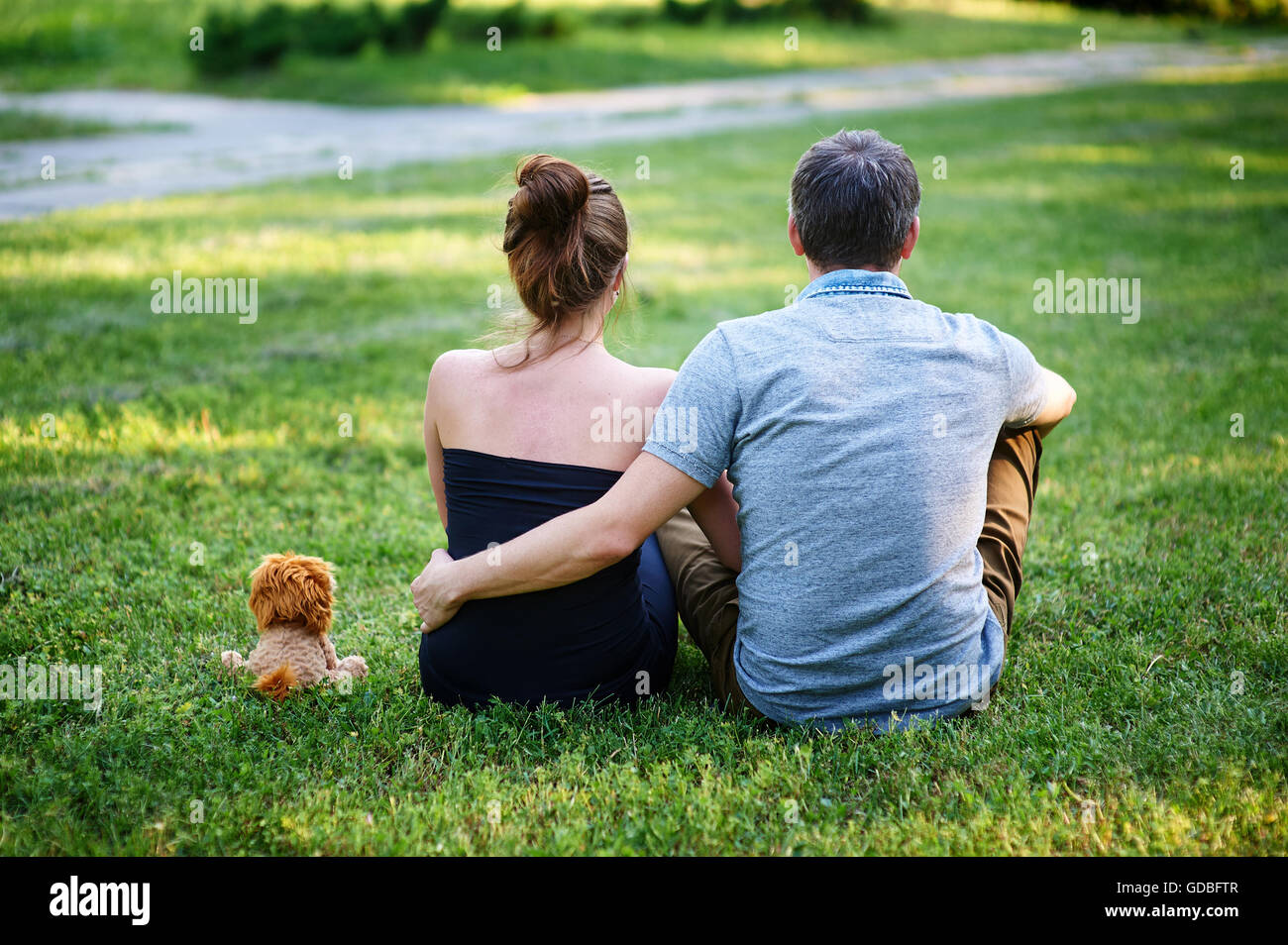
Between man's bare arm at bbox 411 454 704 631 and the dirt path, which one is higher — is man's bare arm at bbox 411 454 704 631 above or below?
below

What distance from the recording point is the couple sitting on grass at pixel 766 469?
265cm

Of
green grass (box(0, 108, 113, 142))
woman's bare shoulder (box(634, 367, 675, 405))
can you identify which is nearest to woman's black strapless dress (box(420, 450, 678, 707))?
woman's bare shoulder (box(634, 367, 675, 405))

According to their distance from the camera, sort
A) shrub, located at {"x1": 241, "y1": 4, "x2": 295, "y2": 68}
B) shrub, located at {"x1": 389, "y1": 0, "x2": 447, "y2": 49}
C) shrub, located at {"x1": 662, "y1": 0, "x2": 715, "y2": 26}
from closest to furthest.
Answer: shrub, located at {"x1": 241, "y1": 4, "x2": 295, "y2": 68}, shrub, located at {"x1": 389, "y1": 0, "x2": 447, "y2": 49}, shrub, located at {"x1": 662, "y1": 0, "x2": 715, "y2": 26}

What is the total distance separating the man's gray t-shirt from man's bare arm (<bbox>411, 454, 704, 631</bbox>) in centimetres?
8

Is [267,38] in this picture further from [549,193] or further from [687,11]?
[549,193]

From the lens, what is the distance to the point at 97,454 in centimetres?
539

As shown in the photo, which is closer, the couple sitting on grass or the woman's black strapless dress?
the couple sitting on grass

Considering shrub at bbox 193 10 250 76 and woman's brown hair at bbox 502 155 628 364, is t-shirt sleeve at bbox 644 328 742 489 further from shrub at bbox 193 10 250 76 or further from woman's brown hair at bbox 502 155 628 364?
A: shrub at bbox 193 10 250 76

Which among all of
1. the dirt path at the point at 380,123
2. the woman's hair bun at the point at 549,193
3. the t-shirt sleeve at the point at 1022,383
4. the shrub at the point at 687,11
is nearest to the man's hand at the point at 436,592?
the woman's hair bun at the point at 549,193

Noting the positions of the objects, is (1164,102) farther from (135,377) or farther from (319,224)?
→ (135,377)

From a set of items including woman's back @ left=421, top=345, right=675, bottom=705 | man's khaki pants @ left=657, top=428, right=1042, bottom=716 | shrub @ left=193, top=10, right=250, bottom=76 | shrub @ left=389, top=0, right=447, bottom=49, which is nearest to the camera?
woman's back @ left=421, top=345, right=675, bottom=705

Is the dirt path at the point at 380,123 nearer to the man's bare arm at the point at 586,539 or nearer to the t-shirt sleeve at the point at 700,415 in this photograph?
the man's bare arm at the point at 586,539

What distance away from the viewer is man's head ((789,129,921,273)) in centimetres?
269
